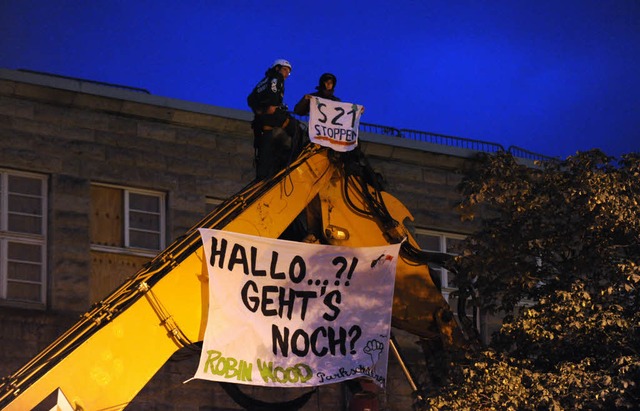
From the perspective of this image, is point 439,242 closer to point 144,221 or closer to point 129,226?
point 144,221

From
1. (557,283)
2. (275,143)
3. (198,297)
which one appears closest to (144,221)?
(275,143)

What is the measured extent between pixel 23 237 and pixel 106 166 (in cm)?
184

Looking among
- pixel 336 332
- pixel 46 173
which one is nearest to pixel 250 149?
pixel 46 173

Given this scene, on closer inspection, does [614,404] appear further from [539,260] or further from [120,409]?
[120,409]

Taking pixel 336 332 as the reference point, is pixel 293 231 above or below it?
above

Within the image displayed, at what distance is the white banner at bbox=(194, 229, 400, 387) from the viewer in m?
15.7

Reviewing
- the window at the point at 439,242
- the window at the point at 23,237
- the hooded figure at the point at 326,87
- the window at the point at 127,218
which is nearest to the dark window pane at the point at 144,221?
the window at the point at 127,218

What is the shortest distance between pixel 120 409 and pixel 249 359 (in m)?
1.92

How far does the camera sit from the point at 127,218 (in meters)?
24.3

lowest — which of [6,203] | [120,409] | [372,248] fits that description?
[120,409]

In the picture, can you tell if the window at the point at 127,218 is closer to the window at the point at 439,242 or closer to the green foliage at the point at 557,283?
the window at the point at 439,242

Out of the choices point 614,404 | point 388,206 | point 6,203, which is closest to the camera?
point 614,404

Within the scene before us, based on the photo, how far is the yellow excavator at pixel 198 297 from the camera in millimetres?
14125

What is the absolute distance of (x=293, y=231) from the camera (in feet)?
58.0
